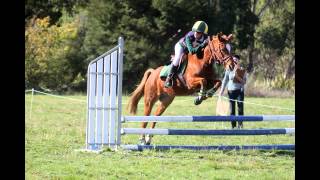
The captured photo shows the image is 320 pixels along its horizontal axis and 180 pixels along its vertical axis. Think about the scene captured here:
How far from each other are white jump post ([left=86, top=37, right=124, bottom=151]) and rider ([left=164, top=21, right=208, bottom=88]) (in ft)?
4.48

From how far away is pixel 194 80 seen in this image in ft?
36.7

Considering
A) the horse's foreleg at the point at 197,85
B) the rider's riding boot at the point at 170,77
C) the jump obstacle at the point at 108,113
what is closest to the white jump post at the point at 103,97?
the jump obstacle at the point at 108,113

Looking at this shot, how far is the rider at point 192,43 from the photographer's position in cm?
1109

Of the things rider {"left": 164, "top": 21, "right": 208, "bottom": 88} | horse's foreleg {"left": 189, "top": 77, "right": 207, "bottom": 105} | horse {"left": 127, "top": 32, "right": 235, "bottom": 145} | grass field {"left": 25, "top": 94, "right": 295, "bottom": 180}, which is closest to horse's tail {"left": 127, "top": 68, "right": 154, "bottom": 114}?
horse {"left": 127, "top": 32, "right": 235, "bottom": 145}

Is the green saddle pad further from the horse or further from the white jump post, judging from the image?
the white jump post

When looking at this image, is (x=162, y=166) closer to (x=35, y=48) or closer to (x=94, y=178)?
(x=94, y=178)

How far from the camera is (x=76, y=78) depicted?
1606 inches

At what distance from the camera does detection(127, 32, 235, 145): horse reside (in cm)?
1079

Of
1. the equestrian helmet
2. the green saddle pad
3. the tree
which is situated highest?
the tree

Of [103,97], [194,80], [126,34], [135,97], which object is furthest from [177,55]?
[126,34]

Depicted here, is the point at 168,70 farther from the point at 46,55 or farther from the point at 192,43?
the point at 46,55

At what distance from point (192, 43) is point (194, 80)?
649 millimetres
